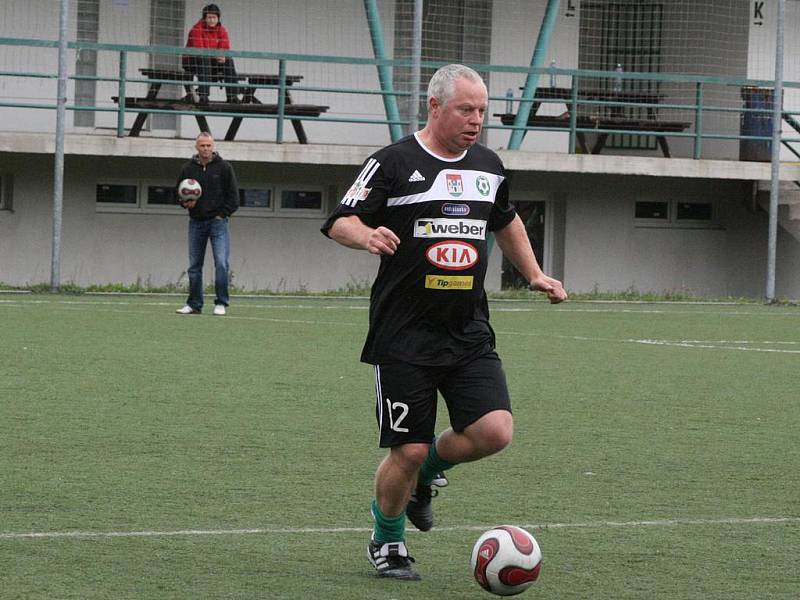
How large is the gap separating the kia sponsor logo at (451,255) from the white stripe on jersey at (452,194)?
16 centimetres

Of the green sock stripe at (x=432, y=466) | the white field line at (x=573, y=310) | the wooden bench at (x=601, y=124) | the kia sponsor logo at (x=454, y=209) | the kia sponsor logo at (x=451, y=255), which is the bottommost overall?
the green sock stripe at (x=432, y=466)

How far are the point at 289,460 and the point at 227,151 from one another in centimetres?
1422

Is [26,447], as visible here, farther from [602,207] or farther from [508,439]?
[602,207]

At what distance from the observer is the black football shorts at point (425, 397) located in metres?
5.46

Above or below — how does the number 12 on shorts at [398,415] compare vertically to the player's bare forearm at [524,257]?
below

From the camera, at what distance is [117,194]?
76.1 feet

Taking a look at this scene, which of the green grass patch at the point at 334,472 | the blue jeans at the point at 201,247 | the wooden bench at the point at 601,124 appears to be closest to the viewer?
the green grass patch at the point at 334,472

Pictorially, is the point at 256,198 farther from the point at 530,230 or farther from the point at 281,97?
the point at 530,230

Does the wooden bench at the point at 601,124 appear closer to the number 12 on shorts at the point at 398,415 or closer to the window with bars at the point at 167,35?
the window with bars at the point at 167,35

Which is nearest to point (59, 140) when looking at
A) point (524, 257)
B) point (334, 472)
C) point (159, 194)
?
point (159, 194)

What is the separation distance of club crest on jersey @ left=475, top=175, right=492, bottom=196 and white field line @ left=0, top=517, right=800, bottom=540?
140 cm

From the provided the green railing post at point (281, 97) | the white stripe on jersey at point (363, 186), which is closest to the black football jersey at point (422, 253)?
the white stripe on jersey at point (363, 186)

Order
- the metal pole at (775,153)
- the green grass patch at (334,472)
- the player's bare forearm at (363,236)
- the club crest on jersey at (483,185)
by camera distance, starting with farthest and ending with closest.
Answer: the metal pole at (775,153)
the club crest on jersey at (483,185)
the green grass patch at (334,472)
the player's bare forearm at (363,236)

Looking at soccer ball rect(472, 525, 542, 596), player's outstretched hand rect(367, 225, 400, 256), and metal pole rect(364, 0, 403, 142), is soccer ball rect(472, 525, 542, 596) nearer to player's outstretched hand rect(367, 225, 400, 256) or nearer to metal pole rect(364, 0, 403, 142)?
player's outstretched hand rect(367, 225, 400, 256)
